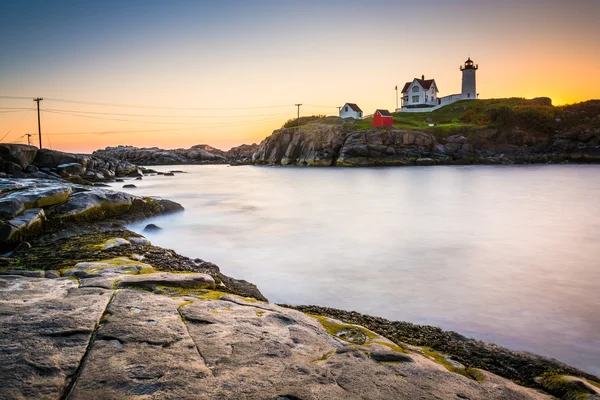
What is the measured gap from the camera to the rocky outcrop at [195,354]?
9.41ft

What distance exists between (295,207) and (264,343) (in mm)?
18856

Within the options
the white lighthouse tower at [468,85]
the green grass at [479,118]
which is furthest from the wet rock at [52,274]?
the white lighthouse tower at [468,85]

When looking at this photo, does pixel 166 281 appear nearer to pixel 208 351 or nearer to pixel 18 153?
pixel 208 351

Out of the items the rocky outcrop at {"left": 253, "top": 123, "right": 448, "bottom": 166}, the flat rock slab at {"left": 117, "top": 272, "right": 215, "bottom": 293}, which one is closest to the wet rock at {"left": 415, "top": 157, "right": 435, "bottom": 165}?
the rocky outcrop at {"left": 253, "top": 123, "right": 448, "bottom": 166}

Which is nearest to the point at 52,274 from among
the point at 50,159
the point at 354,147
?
the point at 50,159

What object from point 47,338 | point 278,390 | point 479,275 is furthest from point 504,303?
point 47,338

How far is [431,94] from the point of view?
325 feet

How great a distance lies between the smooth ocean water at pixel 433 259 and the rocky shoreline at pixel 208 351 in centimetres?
147

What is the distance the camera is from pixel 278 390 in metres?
2.93

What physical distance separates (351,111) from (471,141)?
114ft

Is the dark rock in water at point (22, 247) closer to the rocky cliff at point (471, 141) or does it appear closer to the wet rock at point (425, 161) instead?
the rocky cliff at point (471, 141)

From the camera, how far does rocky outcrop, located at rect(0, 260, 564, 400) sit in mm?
2869

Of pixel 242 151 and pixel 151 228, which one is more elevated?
pixel 242 151

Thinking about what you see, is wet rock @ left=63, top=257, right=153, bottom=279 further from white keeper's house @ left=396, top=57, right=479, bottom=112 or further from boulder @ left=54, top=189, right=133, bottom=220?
white keeper's house @ left=396, top=57, right=479, bottom=112
